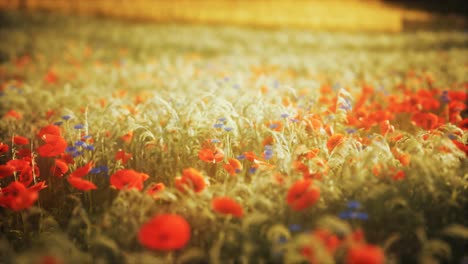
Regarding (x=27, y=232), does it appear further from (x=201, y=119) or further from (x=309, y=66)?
(x=309, y=66)

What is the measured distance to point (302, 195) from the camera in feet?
4.73

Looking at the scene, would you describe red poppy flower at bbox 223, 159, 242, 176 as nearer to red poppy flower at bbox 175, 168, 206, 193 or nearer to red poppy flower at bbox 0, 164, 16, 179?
red poppy flower at bbox 175, 168, 206, 193

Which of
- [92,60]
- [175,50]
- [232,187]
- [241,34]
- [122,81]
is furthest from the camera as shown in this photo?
[241,34]

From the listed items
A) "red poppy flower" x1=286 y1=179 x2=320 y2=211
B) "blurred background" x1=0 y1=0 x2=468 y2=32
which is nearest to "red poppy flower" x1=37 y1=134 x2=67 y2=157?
"red poppy flower" x1=286 y1=179 x2=320 y2=211

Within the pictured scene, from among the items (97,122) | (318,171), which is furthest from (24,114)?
(318,171)

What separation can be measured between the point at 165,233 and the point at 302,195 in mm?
577

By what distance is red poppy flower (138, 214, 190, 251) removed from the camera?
1.11 m

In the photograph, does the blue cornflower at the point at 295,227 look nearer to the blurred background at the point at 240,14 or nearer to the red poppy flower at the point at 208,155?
the red poppy flower at the point at 208,155

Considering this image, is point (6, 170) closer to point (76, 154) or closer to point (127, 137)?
point (76, 154)

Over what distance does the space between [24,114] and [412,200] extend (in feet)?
10.9

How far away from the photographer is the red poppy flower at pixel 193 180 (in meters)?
1.57

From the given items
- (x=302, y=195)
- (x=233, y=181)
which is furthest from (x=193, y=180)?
(x=302, y=195)

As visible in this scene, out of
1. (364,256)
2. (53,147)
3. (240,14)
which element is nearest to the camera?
(364,256)

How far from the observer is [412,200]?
1.62 m
